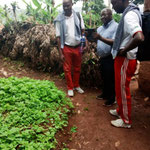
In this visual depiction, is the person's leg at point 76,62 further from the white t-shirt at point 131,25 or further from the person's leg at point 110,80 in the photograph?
the white t-shirt at point 131,25

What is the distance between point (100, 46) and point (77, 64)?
3.29 feet

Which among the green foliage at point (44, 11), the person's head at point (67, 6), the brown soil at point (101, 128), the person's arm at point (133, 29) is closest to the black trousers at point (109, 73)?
the brown soil at point (101, 128)

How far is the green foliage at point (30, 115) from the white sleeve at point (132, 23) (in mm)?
1925

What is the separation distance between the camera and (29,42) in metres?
5.95

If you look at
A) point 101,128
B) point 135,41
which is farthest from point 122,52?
point 101,128

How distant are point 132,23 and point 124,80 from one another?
0.90 metres

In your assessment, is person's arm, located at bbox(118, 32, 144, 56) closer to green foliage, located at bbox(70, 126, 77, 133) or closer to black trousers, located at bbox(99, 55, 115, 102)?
black trousers, located at bbox(99, 55, 115, 102)

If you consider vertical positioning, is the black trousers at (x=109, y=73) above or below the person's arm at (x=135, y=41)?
below

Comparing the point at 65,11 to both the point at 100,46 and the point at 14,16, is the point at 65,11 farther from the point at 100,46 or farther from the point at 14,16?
the point at 14,16

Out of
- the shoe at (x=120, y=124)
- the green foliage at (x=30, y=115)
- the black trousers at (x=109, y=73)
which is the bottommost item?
the shoe at (x=120, y=124)

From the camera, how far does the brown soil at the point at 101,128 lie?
2.50 metres

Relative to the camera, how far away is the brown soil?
2498 mm

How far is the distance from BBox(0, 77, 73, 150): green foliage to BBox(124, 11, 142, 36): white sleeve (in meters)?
1.92

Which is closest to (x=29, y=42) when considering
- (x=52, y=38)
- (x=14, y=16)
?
(x=52, y=38)
